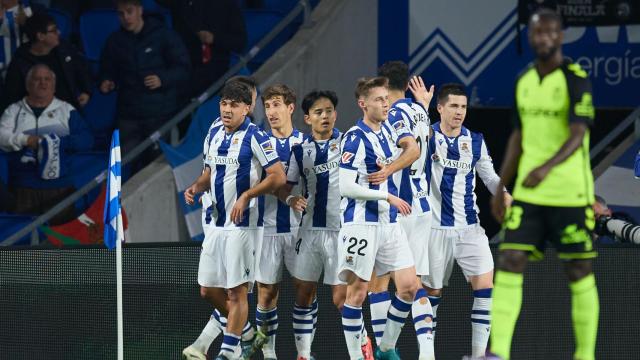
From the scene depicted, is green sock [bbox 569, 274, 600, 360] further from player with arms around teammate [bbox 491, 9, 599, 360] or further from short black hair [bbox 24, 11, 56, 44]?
short black hair [bbox 24, 11, 56, 44]

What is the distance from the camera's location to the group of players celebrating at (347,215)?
35.1 ft

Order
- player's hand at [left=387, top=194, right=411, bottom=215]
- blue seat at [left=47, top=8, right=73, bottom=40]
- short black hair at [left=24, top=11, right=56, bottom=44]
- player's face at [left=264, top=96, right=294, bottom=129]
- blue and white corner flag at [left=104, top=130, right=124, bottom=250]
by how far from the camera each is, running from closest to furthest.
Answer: blue and white corner flag at [left=104, top=130, right=124, bottom=250]
player's hand at [left=387, top=194, right=411, bottom=215]
player's face at [left=264, top=96, right=294, bottom=129]
short black hair at [left=24, top=11, right=56, bottom=44]
blue seat at [left=47, top=8, right=73, bottom=40]

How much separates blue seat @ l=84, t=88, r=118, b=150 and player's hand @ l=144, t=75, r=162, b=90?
50 centimetres

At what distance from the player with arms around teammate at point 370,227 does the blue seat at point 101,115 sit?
5.13 metres

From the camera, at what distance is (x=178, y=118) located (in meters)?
14.9

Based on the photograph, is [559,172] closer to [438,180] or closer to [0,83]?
[438,180]

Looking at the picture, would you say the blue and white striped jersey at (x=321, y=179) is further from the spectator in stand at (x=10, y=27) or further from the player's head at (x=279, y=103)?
the spectator in stand at (x=10, y=27)

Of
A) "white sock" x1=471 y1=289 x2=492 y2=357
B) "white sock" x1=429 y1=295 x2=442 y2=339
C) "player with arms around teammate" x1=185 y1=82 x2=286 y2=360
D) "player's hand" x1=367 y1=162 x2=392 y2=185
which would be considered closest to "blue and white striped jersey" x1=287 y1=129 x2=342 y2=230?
"player with arms around teammate" x1=185 y1=82 x2=286 y2=360

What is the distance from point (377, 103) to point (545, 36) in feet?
8.47

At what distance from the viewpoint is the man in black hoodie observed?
1497 cm

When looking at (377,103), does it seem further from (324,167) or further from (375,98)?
(324,167)

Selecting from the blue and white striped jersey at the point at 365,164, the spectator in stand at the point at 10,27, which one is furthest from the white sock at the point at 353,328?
the spectator in stand at the point at 10,27

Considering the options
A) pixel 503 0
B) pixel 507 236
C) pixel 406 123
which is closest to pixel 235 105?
pixel 406 123

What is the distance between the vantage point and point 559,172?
8375 millimetres
